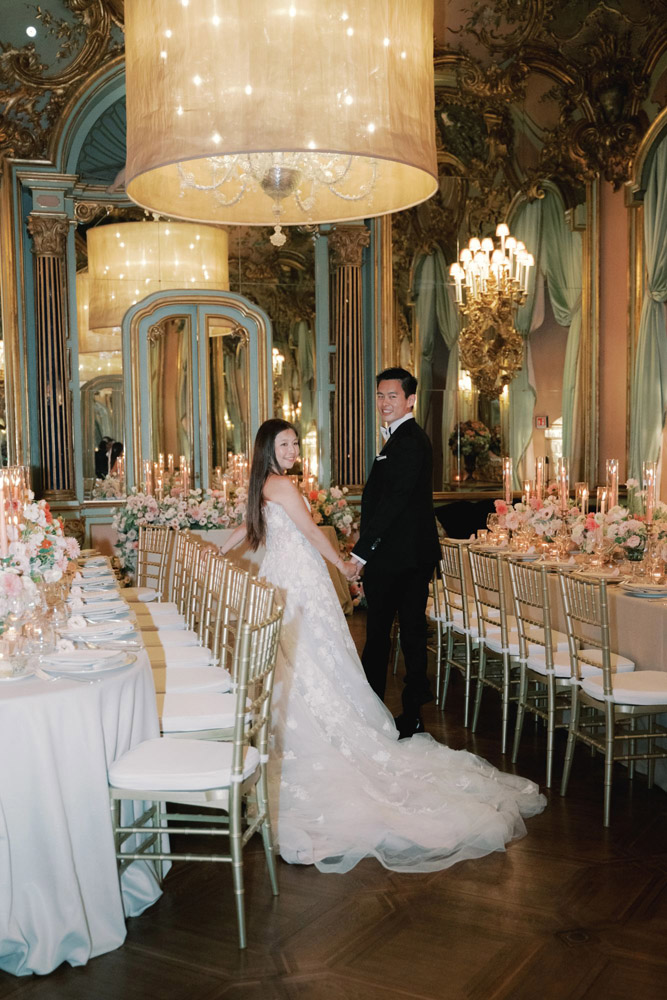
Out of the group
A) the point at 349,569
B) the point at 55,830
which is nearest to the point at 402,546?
the point at 349,569

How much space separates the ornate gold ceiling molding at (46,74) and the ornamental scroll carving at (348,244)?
286 cm

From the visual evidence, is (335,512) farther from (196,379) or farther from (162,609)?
(162,609)

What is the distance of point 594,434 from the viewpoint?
11047mm

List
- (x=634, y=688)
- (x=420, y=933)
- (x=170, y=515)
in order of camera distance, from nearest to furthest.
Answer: (x=420, y=933) → (x=634, y=688) → (x=170, y=515)

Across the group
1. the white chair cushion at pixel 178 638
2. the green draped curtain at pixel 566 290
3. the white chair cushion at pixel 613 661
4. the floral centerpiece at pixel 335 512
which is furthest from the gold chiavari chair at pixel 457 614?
the green draped curtain at pixel 566 290

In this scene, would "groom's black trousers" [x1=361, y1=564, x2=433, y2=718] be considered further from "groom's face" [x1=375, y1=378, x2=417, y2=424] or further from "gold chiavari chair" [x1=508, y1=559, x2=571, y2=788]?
"groom's face" [x1=375, y1=378, x2=417, y2=424]

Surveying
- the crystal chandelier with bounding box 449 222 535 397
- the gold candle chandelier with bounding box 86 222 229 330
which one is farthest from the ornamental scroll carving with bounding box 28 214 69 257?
the crystal chandelier with bounding box 449 222 535 397

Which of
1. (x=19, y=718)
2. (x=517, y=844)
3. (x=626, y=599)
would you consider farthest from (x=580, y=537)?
(x=19, y=718)

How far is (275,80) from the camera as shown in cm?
356

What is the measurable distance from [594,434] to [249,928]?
8863 millimetres

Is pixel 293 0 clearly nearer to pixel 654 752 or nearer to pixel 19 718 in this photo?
pixel 19 718

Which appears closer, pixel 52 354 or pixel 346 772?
pixel 346 772

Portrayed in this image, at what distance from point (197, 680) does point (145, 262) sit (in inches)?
280

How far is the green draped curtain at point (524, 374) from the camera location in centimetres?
1112
